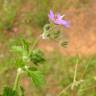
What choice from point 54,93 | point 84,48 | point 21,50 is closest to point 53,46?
point 84,48

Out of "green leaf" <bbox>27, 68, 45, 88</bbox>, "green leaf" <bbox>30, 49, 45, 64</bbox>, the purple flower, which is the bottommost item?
"green leaf" <bbox>27, 68, 45, 88</bbox>

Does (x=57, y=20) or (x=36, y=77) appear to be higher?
(x=57, y=20)

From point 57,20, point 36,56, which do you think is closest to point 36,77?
point 36,56

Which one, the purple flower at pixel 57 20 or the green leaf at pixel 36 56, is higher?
the purple flower at pixel 57 20

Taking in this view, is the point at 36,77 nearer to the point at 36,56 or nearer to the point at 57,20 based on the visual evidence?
the point at 36,56

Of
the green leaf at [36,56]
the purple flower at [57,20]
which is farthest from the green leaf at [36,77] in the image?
the purple flower at [57,20]

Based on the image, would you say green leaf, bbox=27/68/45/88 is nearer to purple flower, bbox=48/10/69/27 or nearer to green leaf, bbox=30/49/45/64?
green leaf, bbox=30/49/45/64

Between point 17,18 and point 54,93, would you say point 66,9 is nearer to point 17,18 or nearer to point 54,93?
point 17,18

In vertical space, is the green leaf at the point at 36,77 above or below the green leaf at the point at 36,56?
below

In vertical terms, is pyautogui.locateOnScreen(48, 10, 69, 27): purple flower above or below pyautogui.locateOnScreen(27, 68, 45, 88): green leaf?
above

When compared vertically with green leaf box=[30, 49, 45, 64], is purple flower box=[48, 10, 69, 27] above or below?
above

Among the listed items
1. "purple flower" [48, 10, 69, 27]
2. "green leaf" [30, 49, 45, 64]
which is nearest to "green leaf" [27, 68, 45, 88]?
"green leaf" [30, 49, 45, 64]

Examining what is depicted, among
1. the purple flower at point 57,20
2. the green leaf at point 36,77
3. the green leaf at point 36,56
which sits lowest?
the green leaf at point 36,77

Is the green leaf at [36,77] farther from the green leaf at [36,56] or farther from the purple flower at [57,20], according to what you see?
the purple flower at [57,20]
